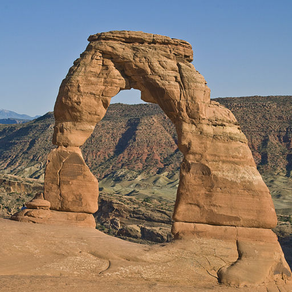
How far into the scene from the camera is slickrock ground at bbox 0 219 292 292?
12.6 meters

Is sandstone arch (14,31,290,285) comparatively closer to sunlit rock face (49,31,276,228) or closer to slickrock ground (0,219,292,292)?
sunlit rock face (49,31,276,228)

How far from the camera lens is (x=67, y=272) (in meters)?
13.2

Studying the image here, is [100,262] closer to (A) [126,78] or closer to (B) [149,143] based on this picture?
(A) [126,78]

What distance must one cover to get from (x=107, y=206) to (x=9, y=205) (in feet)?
35.3

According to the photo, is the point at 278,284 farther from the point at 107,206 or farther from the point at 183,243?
the point at 107,206

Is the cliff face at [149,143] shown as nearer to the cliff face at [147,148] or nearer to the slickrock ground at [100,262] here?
the cliff face at [147,148]

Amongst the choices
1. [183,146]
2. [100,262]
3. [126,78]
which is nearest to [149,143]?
[126,78]

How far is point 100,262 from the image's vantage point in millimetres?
13969

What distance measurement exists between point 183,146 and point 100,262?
5.19m

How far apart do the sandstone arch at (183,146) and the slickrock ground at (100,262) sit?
635 mm

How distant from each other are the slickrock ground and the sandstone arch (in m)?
0.63

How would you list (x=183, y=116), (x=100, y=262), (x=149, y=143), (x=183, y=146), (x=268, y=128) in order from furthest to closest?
(x=149, y=143) < (x=268, y=128) < (x=183, y=116) < (x=183, y=146) < (x=100, y=262)

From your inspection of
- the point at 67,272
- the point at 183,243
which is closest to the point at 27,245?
the point at 67,272

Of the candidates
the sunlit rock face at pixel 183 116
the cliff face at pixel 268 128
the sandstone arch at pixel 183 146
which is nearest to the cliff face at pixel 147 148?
the cliff face at pixel 268 128
